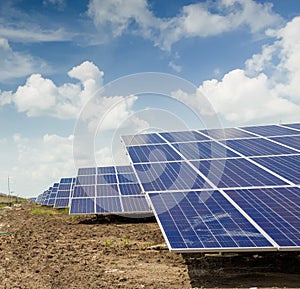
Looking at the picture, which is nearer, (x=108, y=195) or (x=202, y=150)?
Answer: (x=202, y=150)

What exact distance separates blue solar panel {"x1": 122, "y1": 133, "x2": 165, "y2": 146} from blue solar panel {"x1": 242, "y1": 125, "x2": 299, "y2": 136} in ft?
15.3

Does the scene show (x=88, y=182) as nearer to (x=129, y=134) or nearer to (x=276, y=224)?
(x=129, y=134)

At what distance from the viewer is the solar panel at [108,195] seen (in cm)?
2053

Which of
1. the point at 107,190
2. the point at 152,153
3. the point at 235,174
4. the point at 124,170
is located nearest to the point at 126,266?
the point at 235,174

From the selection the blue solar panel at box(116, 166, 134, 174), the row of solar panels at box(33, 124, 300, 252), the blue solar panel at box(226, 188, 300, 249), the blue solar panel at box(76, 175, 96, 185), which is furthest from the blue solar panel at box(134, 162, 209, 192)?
the blue solar panel at box(116, 166, 134, 174)

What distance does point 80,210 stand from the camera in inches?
823

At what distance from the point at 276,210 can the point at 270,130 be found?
429 inches

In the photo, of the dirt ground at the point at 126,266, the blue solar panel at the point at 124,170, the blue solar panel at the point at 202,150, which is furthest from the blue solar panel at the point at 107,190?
the blue solar panel at the point at 202,150

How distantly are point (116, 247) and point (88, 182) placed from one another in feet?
36.0

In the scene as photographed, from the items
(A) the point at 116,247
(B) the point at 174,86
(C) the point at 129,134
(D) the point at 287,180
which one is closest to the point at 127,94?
(B) the point at 174,86

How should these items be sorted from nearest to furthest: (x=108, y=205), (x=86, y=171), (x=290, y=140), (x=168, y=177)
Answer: (x=168, y=177), (x=290, y=140), (x=108, y=205), (x=86, y=171)

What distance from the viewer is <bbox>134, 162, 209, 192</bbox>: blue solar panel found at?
41.5 ft

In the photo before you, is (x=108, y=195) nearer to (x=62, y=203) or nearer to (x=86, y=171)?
(x=86, y=171)

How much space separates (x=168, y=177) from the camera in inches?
542
